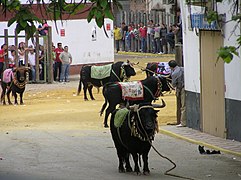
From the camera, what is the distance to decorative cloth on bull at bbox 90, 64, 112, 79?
94.1ft

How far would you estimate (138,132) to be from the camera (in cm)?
1373

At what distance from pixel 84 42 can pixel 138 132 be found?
28.1m

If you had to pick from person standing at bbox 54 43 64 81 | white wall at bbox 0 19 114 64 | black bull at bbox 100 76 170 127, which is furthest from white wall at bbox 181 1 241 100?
white wall at bbox 0 19 114 64

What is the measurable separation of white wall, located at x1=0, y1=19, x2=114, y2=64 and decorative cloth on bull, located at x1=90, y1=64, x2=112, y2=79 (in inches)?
423

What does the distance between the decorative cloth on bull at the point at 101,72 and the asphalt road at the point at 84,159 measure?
7.97 meters

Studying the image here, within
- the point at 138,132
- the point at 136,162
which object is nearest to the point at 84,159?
the point at 136,162

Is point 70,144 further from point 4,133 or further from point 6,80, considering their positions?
point 6,80

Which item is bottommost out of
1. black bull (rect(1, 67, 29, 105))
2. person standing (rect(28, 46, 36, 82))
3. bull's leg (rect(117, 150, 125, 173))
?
bull's leg (rect(117, 150, 125, 173))

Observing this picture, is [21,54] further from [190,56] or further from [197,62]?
[197,62]

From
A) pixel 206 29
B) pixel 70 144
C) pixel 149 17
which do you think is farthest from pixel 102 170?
pixel 149 17

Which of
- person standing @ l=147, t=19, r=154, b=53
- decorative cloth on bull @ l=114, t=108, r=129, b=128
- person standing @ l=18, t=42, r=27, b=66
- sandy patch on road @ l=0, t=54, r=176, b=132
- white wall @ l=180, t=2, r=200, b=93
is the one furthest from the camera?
person standing @ l=147, t=19, r=154, b=53

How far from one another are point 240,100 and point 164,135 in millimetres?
3352

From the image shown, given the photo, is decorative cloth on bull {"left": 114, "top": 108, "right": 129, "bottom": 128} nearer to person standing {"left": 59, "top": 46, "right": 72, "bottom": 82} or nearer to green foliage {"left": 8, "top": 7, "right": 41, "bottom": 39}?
green foliage {"left": 8, "top": 7, "right": 41, "bottom": 39}

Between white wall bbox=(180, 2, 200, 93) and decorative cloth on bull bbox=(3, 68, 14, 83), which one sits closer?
white wall bbox=(180, 2, 200, 93)
